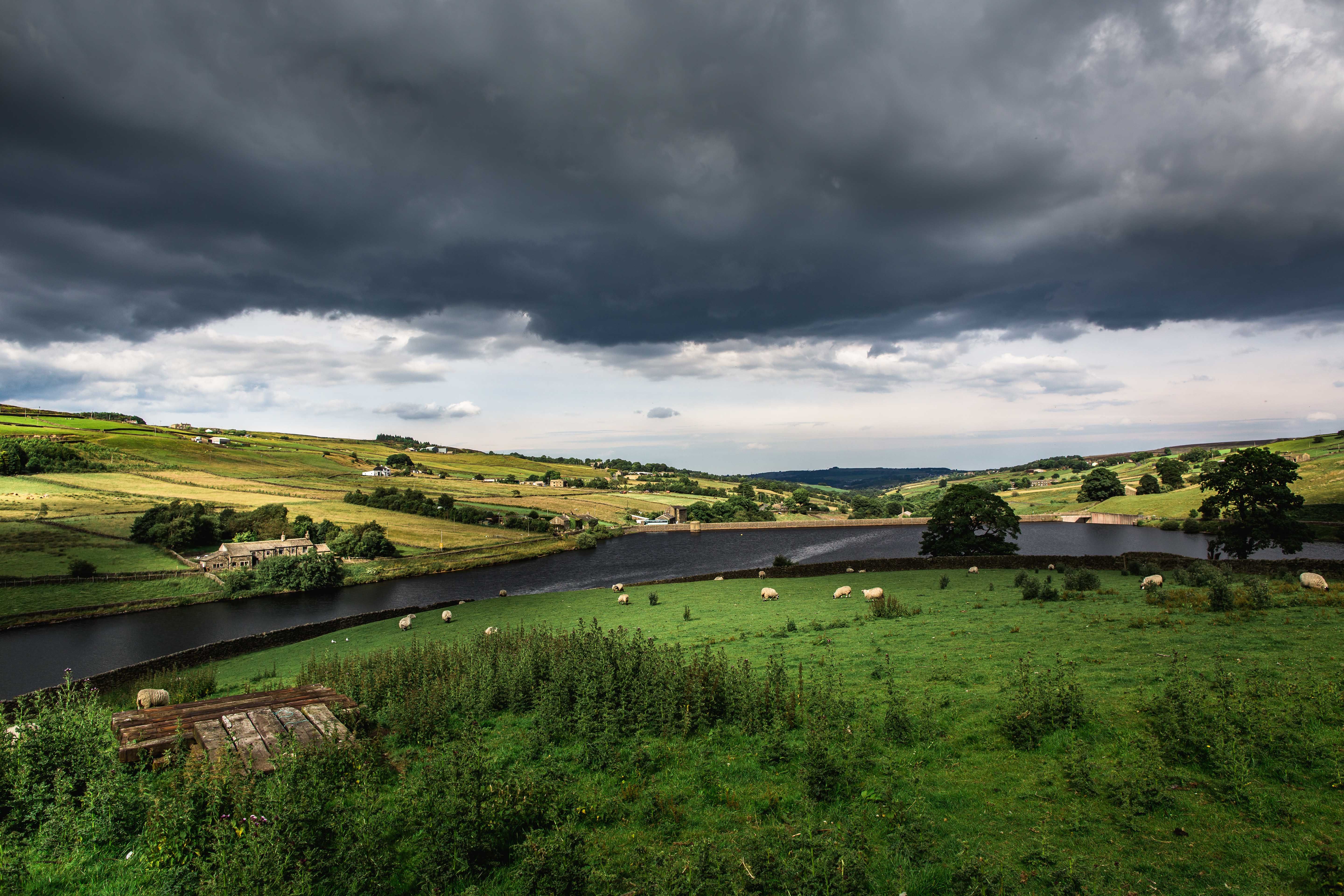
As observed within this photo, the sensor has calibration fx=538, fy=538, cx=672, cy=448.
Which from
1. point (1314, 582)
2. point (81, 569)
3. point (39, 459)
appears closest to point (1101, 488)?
point (1314, 582)

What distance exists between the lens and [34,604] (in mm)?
43375

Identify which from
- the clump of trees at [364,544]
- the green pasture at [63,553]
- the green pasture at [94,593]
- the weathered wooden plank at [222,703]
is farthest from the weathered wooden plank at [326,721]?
the clump of trees at [364,544]

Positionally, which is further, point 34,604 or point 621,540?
point 621,540

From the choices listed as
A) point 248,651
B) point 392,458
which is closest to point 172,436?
point 392,458

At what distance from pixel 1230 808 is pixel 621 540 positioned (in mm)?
93758

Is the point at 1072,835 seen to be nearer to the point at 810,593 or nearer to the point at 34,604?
the point at 810,593

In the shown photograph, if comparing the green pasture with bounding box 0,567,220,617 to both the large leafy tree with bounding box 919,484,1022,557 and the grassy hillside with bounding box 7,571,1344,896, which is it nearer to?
the grassy hillside with bounding box 7,571,1344,896

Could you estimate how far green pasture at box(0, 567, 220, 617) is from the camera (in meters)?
43.2

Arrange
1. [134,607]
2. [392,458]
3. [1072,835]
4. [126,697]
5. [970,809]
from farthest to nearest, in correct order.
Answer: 1. [392,458]
2. [134,607]
3. [126,697]
4. [970,809]
5. [1072,835]

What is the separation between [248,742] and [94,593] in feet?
194

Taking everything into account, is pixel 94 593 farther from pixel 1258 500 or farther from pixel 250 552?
pixel 1258 500

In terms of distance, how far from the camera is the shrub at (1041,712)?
26.8ft

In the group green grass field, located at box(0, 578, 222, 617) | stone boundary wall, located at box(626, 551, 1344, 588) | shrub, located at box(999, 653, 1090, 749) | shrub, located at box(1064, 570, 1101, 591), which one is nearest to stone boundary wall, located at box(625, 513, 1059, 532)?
green grass field, located at box(0, 578, 222, 617)

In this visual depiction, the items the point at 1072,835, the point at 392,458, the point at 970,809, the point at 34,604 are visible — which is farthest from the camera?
the point at 392,458
